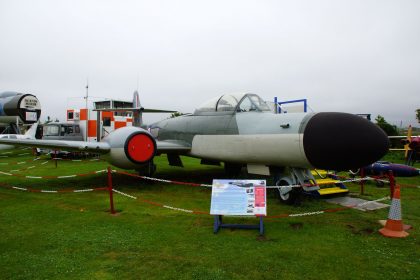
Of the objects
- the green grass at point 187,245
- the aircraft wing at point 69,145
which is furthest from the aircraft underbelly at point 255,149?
the aircraft wing at point 69,145

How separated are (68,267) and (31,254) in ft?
2.25

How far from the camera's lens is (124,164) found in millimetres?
7020

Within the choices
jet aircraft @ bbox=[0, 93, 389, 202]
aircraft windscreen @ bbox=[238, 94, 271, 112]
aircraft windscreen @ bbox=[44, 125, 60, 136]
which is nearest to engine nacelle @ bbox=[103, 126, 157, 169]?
jet aircraft @ bbox=[0, 93, 389, 202]

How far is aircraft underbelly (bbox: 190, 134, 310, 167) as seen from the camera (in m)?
5.20

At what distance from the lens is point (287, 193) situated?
19.1ft

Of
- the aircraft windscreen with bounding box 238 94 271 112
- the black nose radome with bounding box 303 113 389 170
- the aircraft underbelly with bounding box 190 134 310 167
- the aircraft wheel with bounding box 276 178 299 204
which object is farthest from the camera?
the aircraft windscreen with bounding box 238 94 271 112

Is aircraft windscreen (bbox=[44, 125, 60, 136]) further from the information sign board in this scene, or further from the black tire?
the information sign board

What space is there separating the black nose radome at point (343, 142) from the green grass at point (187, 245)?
39.1 inches

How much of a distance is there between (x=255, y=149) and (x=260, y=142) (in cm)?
20

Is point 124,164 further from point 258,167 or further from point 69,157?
point 69,157

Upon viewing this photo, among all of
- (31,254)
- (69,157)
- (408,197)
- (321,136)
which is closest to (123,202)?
(31,254)

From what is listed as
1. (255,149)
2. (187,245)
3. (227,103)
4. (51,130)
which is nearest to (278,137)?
(255,149)

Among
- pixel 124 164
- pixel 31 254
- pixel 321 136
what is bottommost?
pixel 31 254

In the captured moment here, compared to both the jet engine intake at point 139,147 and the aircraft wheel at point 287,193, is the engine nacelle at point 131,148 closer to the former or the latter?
the jet engine intake at point 139,147
